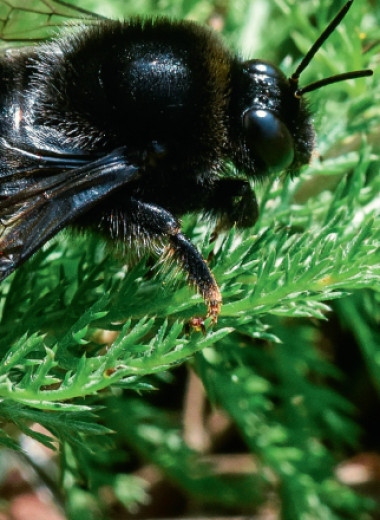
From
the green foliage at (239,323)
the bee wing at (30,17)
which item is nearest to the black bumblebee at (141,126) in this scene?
the green foliage at (239,323)

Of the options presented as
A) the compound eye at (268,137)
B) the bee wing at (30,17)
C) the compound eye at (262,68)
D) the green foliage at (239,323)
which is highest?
the compound eye at (262,68)

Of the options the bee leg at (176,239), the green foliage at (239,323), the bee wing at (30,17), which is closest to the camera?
the green foliage at (239,323)

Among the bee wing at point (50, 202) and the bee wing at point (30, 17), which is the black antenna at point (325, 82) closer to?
the bee wing at point (50, 202)

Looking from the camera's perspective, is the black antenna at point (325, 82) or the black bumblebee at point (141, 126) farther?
the black antenna at point (325, 82)

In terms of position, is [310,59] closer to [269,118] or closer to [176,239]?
[269,118]

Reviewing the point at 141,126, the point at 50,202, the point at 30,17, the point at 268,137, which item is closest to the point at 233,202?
the point at 268,137

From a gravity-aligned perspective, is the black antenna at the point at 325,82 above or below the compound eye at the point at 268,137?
above

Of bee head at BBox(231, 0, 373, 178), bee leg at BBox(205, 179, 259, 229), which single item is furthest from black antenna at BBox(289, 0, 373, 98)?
bee leg at BBox(205, 179, 259, 229)
